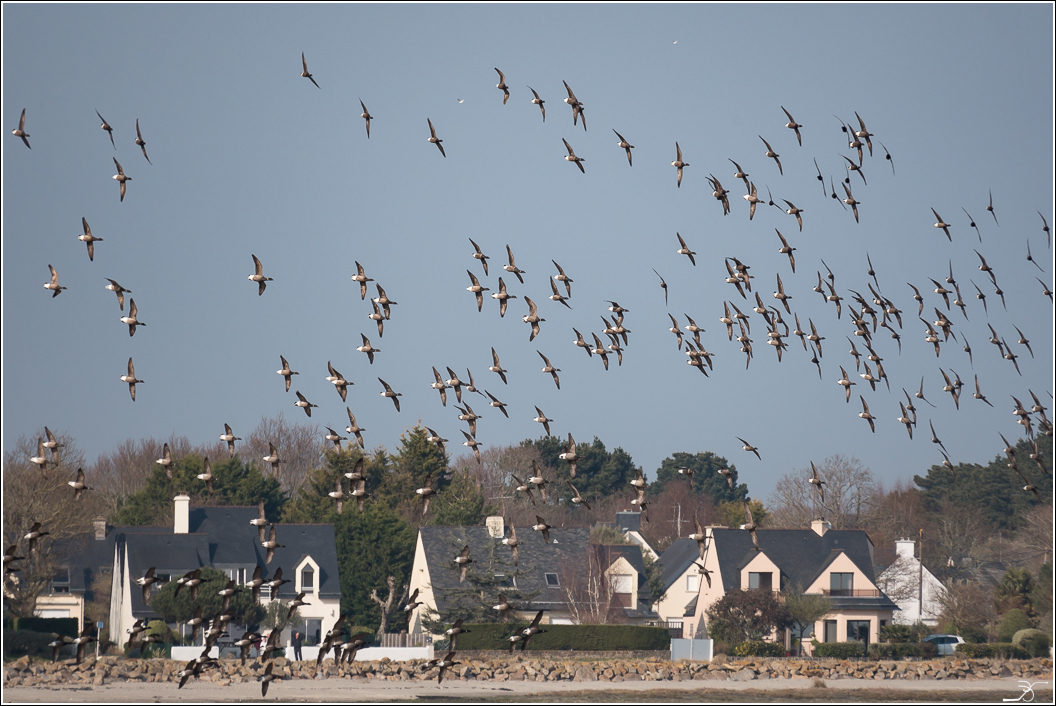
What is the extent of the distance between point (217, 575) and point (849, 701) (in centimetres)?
3132

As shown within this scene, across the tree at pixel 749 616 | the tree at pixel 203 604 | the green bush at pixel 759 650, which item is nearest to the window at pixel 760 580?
the tree at pixel 749 616

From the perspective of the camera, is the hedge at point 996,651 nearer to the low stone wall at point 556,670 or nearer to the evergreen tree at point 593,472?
the low stone wall at point 556,670

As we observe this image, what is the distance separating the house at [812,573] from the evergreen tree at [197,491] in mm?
33847

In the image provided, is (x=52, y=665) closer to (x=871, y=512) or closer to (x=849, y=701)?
(x=849, y=701)

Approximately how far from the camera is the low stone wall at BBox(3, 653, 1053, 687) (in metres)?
50.0

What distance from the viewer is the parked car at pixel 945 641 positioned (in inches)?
2601

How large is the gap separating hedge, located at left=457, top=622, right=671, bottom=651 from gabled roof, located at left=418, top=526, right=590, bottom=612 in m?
4.75

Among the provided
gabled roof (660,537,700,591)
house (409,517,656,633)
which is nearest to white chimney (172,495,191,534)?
house (409,517,656,633)

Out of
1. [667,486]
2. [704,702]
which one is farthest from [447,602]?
[667,486]

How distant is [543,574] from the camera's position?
72312mm

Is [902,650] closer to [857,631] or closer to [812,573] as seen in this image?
[857,631]

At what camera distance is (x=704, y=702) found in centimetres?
4778

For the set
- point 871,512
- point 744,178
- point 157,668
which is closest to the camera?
point 744,178

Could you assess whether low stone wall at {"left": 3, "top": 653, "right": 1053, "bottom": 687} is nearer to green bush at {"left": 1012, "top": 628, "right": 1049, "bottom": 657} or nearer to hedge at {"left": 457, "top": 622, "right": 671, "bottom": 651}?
hedge at {"left": 457, "top": 622, "right": 671, "bottom": 651}
